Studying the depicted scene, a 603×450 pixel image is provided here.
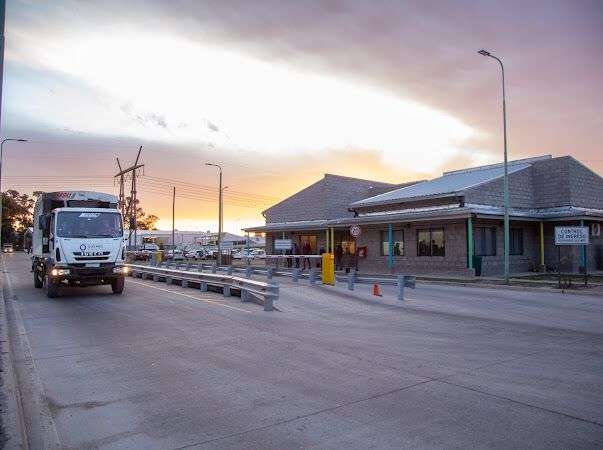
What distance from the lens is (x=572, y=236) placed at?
68.4 feet

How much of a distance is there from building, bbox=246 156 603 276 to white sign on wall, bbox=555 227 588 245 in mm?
5223

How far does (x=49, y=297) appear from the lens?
54.0 feet

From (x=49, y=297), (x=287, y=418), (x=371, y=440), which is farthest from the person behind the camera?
(x=49, y=297)

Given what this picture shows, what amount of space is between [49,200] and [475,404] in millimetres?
16782

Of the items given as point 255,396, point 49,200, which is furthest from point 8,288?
point 255,396

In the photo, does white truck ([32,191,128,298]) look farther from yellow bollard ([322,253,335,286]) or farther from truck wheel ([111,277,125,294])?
yellow bollard ([322,253,335,286])

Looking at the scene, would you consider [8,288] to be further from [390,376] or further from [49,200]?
[390,376]

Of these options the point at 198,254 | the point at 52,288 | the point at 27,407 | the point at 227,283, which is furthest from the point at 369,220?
the point at 198,254

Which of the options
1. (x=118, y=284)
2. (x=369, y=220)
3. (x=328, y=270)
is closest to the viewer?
(x=118, y=284)

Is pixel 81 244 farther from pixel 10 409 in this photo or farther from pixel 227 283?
pixel 10 409

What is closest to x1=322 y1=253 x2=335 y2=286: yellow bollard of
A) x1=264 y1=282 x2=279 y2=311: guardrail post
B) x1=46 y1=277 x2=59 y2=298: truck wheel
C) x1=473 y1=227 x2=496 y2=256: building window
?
x1=264 y1=282 x2=279 y2=311: guardrail post

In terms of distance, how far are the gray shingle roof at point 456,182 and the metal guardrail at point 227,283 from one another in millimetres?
15763

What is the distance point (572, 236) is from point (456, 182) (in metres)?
12.7

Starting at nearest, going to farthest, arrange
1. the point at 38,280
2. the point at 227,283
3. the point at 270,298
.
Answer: the point at 270,298 < the point at 227,283 < the point at 38,280
